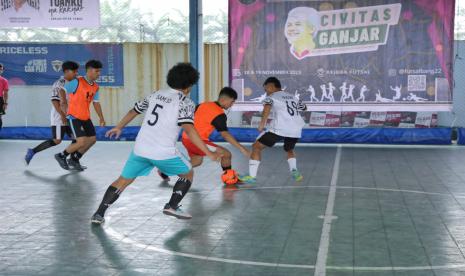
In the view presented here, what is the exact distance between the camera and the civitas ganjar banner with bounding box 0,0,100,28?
17.0m

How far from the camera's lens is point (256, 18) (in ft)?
56.0

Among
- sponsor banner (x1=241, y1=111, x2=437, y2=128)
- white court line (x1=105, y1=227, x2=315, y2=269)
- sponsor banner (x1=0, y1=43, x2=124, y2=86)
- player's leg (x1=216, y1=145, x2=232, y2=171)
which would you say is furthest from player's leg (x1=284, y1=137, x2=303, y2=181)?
sponsor banner (x1=0, y1=43, x2=124, y2=86)

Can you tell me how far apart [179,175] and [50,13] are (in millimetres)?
11503

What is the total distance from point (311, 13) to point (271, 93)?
22.7 feet

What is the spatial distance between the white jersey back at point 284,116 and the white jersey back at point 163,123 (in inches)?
146

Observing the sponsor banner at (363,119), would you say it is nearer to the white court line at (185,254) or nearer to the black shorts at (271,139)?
the black shorts at (271,139)

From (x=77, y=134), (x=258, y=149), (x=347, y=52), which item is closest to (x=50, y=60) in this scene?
(x=77, y=134)

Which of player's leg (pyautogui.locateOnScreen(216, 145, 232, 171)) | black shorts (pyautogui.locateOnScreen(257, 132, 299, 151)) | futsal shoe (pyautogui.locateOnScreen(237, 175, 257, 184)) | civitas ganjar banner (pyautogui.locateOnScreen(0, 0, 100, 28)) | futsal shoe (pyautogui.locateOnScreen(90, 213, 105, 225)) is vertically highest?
civitas ganjar banner (pyautogui.locateOnScreen(0, 0, 100, 28))

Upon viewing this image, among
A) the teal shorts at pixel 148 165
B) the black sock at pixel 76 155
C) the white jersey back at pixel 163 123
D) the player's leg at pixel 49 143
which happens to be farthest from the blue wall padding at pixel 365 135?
the white jersey back at pixel 163 123

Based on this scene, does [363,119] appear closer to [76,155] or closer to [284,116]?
[284,116]

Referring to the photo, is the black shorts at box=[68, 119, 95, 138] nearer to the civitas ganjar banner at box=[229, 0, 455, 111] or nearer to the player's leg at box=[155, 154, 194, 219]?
the player's leg at box=[155, 154, 194, 219]

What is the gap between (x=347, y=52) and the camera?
55.5 feet

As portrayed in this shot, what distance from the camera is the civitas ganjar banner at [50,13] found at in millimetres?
16969

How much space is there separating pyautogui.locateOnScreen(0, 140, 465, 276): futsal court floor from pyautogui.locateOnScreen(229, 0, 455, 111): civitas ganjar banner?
15.2 feet
